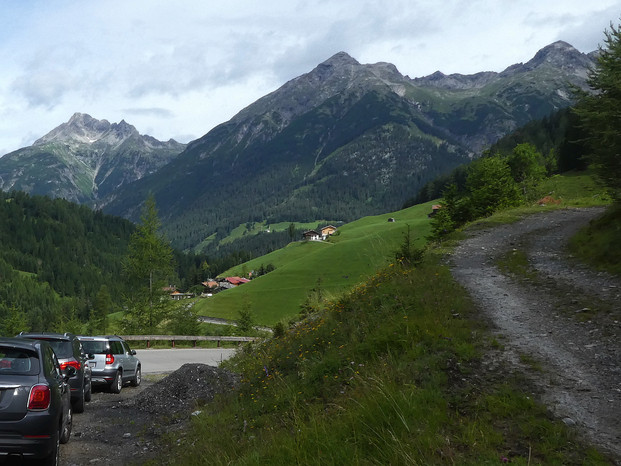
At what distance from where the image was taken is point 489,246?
21.0 m

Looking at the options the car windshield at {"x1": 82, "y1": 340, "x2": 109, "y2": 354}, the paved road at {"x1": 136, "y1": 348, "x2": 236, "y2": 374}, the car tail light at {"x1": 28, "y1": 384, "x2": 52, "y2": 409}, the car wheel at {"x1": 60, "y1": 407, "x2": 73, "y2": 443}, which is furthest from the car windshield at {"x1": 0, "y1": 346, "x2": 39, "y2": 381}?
the paved road at {"x1": 136, "y1": 348, "x2": 236, "y2": 374}

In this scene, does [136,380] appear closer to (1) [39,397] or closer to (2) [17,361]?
(2) [17,361]

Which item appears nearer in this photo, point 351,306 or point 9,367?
point 9,367

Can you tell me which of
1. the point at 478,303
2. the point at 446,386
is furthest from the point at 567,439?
the point at 478,303

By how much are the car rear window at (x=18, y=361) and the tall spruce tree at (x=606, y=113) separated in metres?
17.6

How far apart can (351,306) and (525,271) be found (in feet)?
21.8

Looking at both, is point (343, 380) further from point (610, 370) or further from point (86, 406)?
point (86, 406)

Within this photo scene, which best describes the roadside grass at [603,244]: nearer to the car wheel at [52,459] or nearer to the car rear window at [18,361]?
the car wheel at [52,459]

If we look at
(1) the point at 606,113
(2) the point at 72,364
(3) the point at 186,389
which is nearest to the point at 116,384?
(2) the point at 72,364

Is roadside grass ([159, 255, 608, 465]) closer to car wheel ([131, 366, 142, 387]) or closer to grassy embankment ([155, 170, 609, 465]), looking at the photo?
grassy embankment ([155, 170, 609, 465])

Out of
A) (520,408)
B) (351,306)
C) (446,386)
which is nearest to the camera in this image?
(520,408)

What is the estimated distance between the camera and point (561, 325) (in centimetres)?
964

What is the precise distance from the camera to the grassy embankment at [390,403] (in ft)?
16.5

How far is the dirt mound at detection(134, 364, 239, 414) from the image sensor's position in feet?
41.4
